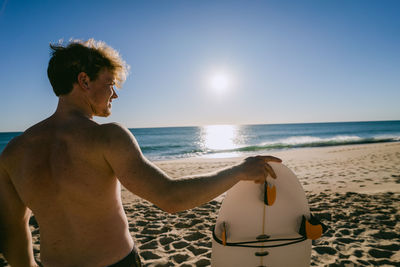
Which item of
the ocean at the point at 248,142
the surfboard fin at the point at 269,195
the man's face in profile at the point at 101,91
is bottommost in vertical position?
the ocean at the point at 248,142

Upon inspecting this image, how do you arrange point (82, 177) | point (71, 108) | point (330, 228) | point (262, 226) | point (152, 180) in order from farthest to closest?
1. point (330, 228)
2. point (262, 226)
3. point (71, 108)
4. point (82, 177)
5. point (152, 180)

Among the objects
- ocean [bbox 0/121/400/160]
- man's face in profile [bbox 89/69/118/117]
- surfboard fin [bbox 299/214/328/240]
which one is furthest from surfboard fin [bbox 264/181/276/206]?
ocean [bbox 0/121/400/160]

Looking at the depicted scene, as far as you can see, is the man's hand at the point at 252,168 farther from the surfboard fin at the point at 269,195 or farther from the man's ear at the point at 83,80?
the man's ear at the point at 83,80

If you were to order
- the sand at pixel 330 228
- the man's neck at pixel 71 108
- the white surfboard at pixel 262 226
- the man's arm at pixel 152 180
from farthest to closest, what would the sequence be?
the sand at pixel 330 228 < the white surfboard at pixel 262 226 < the man's neck at pixel 71 108 < the man's arm at pixel 152 180

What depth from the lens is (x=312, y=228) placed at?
1.83 m

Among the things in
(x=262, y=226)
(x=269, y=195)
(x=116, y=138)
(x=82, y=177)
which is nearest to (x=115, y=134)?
(x=116, y=138)

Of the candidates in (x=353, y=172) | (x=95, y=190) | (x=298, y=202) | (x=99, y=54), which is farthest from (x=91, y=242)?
(x=353, y=172)

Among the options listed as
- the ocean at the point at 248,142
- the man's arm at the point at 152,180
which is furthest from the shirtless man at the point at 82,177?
the ocean at the point at 248,142

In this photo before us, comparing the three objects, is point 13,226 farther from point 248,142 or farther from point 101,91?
point 248,142

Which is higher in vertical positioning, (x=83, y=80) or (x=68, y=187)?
(x=83, y=80)

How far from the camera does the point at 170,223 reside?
426 cm

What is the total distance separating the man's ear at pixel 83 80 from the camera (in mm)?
1224

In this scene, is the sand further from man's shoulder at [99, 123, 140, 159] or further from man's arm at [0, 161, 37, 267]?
man's shoulder at [99, 123, 140, 159]

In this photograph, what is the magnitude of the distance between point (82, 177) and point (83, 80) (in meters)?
0.53
